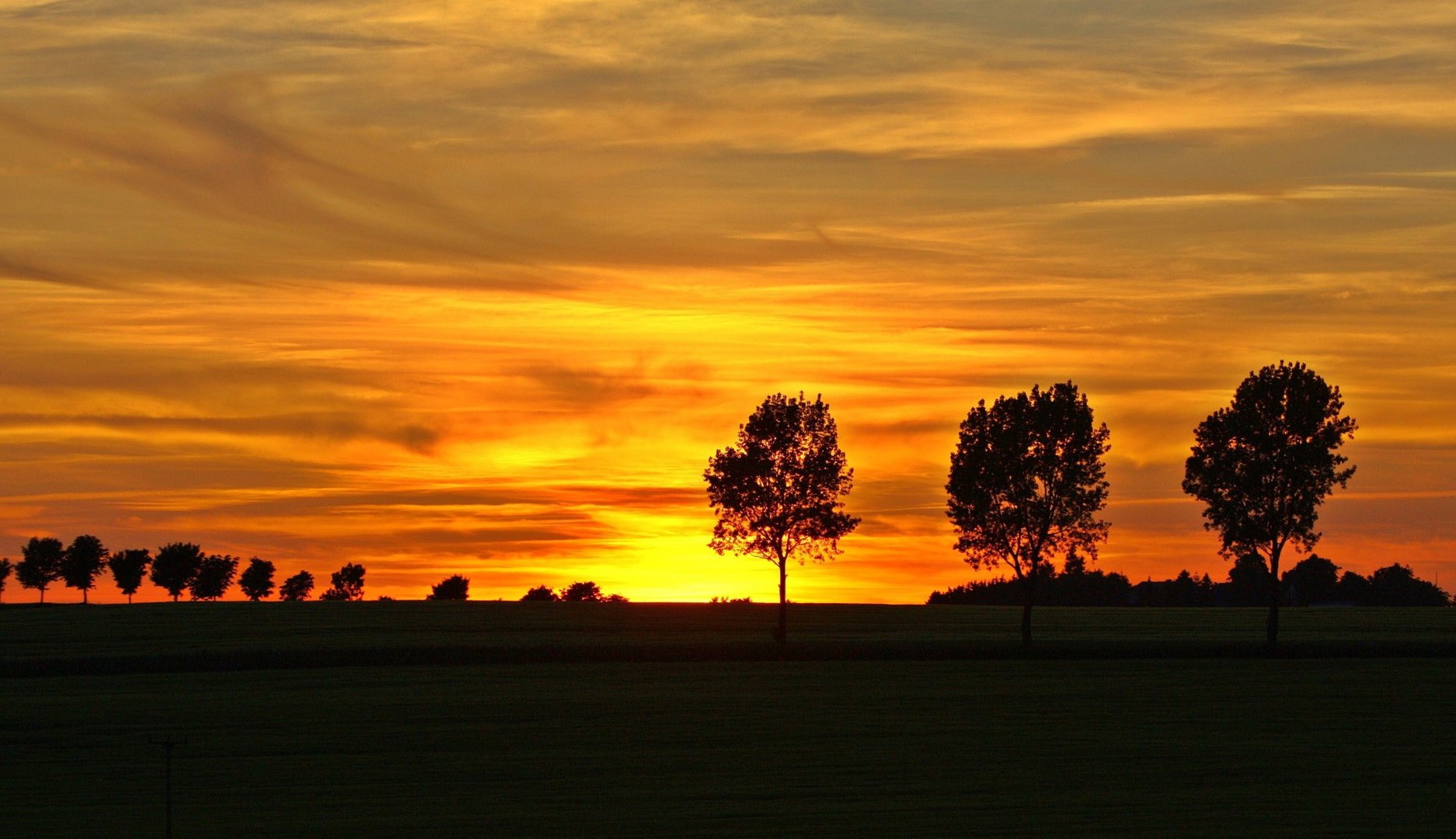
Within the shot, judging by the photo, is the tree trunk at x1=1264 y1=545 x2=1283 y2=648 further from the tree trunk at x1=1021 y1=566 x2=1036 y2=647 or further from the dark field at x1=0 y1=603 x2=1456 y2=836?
the tree trunk at x1=1021 y1=566 x2=1036 y2=647

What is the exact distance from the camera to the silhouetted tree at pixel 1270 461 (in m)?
94.2

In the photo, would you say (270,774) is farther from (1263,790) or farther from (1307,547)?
(1307,547)

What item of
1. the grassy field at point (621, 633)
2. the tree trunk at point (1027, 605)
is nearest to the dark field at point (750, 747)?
the grassy field at point (621, 633)

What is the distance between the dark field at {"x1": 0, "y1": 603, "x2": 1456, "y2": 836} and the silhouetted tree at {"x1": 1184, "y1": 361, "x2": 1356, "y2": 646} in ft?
26.0

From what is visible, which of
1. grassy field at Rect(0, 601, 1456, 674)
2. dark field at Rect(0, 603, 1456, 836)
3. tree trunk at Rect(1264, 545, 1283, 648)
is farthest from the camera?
tree trunk at Rect(1264, 545, 1283, 648)

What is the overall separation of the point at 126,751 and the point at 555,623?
7360 cm

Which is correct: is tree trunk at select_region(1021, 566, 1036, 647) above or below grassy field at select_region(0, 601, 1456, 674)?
above

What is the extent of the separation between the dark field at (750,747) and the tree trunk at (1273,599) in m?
1.76

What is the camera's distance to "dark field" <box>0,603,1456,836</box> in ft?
105

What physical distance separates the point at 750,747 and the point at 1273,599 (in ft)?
183

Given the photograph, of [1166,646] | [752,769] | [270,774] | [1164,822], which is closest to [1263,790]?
[1164,822]

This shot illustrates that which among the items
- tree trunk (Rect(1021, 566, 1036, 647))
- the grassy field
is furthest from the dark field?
tree trunk (Rect(1021, 566, 1036, 647))

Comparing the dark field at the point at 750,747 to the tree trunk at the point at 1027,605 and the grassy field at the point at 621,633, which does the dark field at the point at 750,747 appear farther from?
the tree trunk at the point at 1027,605

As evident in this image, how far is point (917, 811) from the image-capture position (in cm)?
3225
